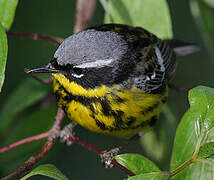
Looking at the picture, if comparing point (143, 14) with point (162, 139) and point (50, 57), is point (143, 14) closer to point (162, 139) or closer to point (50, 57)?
point (162, 139)

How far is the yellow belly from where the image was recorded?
3.92 meters

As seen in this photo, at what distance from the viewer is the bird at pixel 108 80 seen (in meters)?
3.62

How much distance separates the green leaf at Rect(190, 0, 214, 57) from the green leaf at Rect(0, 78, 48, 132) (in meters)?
1.76

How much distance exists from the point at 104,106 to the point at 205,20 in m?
1.52

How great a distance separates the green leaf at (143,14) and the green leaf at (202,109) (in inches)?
61.3

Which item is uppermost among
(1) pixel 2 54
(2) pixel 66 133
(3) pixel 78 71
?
(1) pixel 2 54

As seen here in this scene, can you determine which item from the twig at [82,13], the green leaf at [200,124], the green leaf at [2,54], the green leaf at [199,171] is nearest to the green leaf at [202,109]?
the green leaf at [200,124]

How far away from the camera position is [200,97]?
275cm

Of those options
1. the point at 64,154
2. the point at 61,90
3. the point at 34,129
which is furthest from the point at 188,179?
the point at 64,154

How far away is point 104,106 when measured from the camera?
3.96 m

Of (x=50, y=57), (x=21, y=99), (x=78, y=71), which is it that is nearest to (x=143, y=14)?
(x=78, y=71)

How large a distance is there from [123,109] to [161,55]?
1.21 meters

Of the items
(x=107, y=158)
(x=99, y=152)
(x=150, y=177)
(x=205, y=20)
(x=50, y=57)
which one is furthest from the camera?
(x=50, y=57)

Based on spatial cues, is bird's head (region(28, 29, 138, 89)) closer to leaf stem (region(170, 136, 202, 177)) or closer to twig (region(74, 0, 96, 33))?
twig (region(74, 0, 96, 33))
